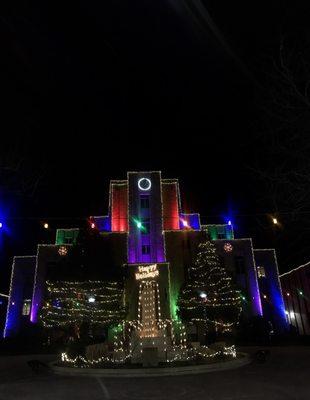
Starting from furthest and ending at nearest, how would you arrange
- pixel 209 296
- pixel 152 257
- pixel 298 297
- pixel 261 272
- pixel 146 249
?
1. pixel 298 297
2. pixel 261 272
3. pixel 146 249
4. pixel 152 257
5. pixel 209 296

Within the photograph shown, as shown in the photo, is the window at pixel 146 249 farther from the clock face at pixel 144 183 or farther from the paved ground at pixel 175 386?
the paved ground at pixel 175 386

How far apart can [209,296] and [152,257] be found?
8671 mm

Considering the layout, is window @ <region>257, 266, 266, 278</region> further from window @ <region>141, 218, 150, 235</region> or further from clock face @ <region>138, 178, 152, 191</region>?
clock face @ <region>138, 178, 152, 191</region>

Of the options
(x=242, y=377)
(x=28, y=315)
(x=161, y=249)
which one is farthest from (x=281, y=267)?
(x=242, y=377)

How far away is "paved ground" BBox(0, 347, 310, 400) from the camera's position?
404 inches

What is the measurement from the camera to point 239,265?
3791 centimetres

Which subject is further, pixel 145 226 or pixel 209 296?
pixel 145 226

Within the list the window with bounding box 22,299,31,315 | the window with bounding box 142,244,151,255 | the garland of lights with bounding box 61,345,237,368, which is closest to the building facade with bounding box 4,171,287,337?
the window with bounding box 22,299,31,315

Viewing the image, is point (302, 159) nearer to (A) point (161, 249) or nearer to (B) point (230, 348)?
(B) point (230, 348)

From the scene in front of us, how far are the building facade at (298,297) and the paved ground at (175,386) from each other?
1061 inches

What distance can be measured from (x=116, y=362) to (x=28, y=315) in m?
19.3

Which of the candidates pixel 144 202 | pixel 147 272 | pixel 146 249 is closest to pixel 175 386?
pixel 147 272

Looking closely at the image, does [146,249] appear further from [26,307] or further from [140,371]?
[140,371]

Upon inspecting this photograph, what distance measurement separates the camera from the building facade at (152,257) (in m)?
33.8
